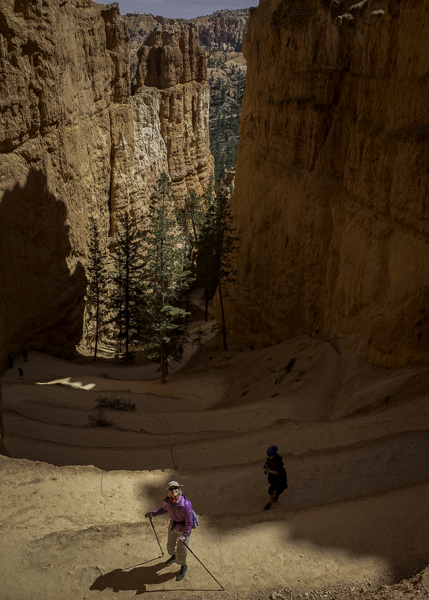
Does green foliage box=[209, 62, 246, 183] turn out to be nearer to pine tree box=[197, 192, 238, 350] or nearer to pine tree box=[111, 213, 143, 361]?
pine tree box=[111, 213, 143, 361]

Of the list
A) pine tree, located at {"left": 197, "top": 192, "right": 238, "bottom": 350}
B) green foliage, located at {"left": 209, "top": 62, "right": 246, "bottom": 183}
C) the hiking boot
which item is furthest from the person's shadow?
green foliage, located at {"left": 209, "top": 62, "right": 246, "bottom": 183}

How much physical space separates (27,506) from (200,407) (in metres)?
10.7

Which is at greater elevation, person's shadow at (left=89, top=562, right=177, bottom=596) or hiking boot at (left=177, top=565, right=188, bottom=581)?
hiking boot at (left=177, top=565, right=188, bottom=581)

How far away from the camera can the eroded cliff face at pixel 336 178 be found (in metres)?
12.6

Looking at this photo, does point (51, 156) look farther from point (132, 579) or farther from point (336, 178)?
point (132, 579)

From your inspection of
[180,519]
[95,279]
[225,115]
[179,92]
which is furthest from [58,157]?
[225,115]

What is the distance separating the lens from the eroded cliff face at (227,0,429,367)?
12648 millimetres

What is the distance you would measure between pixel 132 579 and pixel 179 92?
158 feet

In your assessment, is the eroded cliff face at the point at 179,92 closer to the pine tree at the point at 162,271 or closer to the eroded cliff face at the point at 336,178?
the eroded cliff face at the point at 336,178

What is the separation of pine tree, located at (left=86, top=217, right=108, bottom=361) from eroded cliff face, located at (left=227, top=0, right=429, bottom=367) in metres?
8.50

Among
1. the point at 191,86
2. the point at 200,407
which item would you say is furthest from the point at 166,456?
the point at 191,86

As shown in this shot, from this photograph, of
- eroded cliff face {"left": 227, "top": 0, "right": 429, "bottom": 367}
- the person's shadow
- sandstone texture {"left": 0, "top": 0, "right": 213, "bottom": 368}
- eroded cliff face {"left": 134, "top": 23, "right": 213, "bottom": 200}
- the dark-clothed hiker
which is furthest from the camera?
eroded cliff face {"left": 134, "top": 23, "right": 213, "bottom": 200}

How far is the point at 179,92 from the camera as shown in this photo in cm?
4756

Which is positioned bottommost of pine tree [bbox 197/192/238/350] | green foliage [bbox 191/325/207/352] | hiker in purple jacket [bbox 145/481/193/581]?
green foliage [bbox 191/325/207/352]
